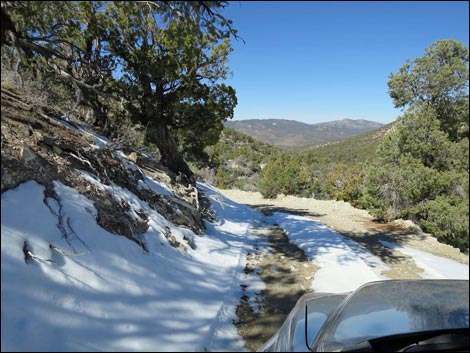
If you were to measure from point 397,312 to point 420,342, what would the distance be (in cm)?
39

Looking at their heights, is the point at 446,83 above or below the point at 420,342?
above

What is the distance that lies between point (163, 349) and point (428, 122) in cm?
325

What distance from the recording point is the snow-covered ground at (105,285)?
2562 mm

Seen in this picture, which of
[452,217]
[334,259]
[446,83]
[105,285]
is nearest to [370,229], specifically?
[334,259]

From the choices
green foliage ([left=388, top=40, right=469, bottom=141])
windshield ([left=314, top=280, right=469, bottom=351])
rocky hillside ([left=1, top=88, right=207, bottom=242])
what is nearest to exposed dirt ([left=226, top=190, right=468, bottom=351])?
windshield ([left=314, top=280, right=469, bottom=351])

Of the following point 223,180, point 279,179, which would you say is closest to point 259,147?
point 223,180

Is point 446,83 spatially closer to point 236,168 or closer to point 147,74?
point 147,74

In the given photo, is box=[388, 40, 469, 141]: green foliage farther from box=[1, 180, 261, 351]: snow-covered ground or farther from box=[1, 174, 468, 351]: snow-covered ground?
box=[1, 180, 261, 351]: snow-covered ground

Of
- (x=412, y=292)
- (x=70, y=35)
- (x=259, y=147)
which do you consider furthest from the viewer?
(x=259, y=147)

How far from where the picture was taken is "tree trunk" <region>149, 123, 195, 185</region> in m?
11.0

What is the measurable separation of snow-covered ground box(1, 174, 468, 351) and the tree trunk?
527 cm

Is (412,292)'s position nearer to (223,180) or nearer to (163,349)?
(163,349)

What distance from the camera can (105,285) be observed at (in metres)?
3.40

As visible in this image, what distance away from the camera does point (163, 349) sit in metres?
2.81
